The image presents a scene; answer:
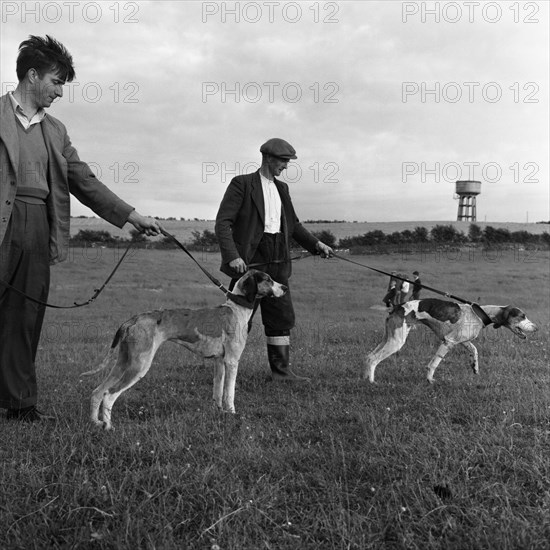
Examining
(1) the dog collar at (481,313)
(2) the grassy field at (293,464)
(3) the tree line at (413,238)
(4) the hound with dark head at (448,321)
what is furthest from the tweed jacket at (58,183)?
(3) the tree line at (413,238)

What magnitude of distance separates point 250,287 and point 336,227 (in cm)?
2856

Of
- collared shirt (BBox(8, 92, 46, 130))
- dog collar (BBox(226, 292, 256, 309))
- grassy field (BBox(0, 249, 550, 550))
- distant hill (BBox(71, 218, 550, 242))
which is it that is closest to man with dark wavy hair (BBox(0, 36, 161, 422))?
collared shirt (BBox(8, 92, 46, 130))

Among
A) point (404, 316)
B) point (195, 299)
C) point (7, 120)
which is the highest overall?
point (7, 120)

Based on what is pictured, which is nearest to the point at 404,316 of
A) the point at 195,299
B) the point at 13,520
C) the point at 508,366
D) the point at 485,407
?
the point at 508,366

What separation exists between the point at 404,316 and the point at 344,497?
513 cm

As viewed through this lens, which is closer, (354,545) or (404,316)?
(354,545)

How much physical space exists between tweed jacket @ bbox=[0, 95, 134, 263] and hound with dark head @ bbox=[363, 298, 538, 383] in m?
4.47

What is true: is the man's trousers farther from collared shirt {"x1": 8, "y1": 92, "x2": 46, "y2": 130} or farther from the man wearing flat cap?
the man wearing flat cap

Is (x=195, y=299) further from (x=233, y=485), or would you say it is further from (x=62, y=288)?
(x=233, y=485)

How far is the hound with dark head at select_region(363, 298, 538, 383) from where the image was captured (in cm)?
846

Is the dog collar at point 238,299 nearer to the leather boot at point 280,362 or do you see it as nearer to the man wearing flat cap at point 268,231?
the man wearing flat cap at point 268,231

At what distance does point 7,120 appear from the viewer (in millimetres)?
5234

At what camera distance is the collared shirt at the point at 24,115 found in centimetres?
539

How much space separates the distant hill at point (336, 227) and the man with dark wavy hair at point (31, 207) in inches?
482
